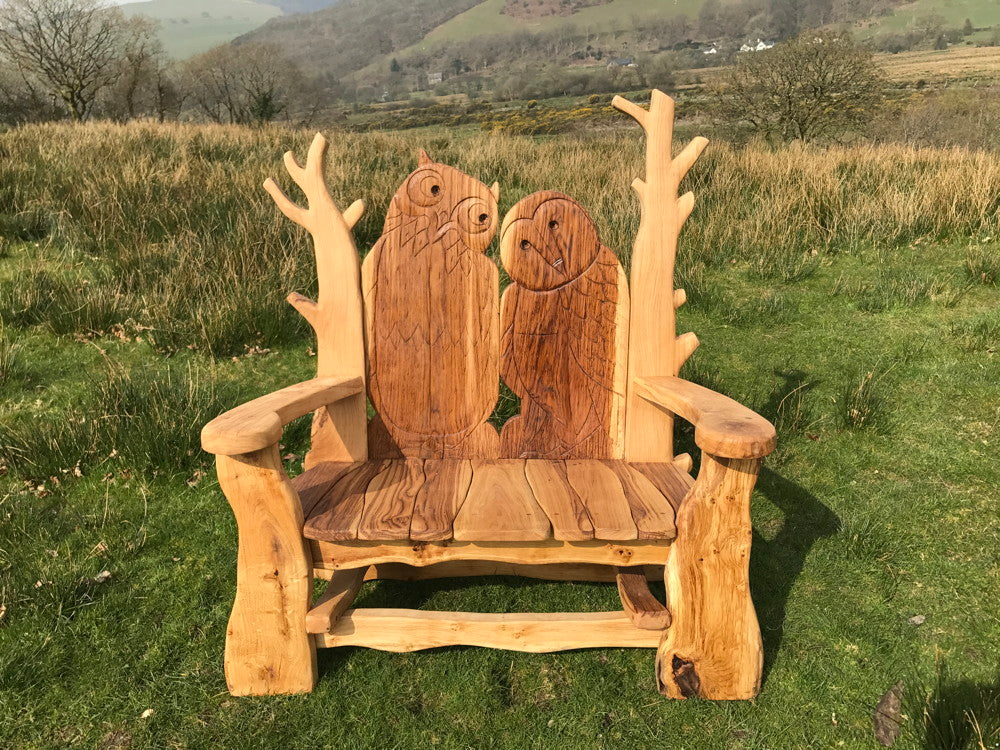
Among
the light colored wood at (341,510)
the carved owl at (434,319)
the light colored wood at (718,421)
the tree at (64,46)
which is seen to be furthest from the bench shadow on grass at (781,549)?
the tree at (64,46)

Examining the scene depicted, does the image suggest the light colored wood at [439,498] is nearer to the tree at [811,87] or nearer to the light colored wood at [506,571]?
the light colored wood at [506,571]

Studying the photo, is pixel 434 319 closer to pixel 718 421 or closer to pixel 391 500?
pixel 391 500

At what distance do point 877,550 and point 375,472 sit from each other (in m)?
1.96

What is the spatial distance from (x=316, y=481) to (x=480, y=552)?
1.91 ft

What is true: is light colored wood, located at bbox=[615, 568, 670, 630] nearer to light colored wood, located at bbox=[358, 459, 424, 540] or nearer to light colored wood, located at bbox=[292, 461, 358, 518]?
light colored wood, located at bbox=[358, 459, 424, 540]

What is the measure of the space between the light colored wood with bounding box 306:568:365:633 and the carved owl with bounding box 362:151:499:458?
43 centimetres

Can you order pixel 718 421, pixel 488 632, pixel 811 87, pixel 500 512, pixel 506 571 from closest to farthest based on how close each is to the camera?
pixel 718 421
pixel 500 512
pixel 488 632
pixel 506 571
pixel 811 87

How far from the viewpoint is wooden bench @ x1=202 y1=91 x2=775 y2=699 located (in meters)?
1.66

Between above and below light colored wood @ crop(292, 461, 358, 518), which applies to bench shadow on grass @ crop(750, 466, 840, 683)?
below

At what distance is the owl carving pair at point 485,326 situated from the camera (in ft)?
6.72

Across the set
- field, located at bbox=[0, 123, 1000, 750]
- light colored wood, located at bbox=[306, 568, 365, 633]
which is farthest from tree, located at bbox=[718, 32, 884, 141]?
light colored wood, located at bbox=[306, 568, 365, 633]

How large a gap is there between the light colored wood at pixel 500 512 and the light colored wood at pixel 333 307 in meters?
0.48

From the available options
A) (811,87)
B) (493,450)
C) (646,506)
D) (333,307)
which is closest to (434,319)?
(333,307)

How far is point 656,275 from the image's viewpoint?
204 cm
